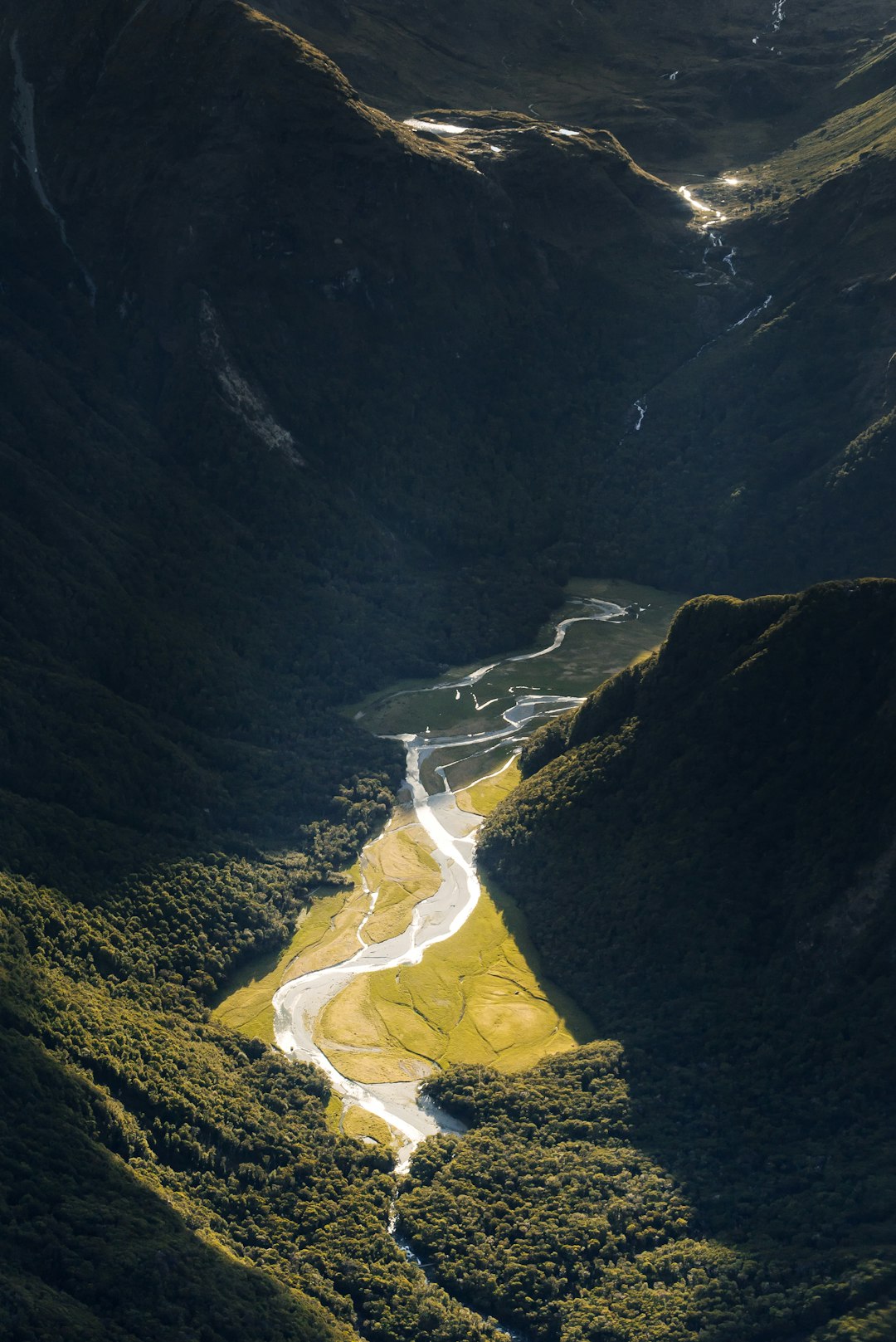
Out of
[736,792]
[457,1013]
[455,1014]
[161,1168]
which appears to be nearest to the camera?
[161,1168]

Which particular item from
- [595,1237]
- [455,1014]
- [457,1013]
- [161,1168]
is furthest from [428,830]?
[595,1237]

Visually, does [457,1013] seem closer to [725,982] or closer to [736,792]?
[725,982]

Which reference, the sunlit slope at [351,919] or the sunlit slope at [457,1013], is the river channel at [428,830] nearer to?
the sunlit slope at [351,919]

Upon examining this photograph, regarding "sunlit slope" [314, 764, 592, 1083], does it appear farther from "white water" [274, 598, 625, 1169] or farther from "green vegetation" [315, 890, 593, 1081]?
"white water" [274, 598, 625, 1169]

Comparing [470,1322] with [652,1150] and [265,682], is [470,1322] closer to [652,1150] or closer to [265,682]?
[652,1150]

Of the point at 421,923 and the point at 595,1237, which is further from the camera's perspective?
the point at 421,923
